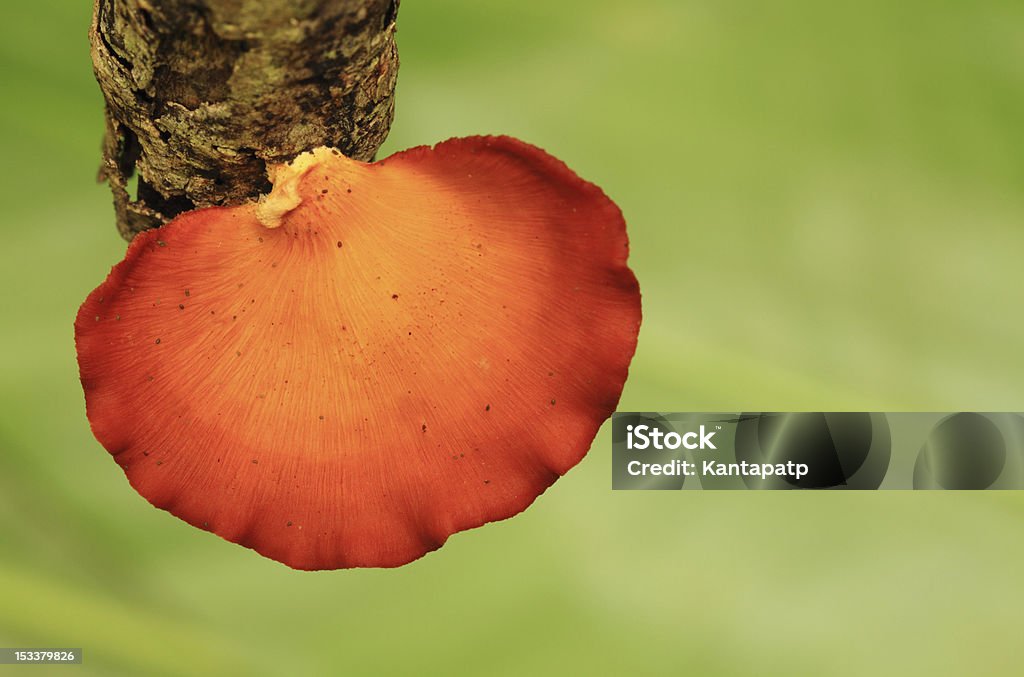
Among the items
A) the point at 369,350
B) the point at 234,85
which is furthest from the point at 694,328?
the point at 234,85

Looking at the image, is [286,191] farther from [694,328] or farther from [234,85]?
[694,328]

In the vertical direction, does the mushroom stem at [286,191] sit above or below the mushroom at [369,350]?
above

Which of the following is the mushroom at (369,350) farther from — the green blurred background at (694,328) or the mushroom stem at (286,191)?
the green blurred background at (694,328)

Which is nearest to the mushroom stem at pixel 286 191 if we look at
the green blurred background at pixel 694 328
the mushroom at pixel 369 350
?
the mushroom at pixel 369 350

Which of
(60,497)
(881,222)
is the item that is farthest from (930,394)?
(60,497)

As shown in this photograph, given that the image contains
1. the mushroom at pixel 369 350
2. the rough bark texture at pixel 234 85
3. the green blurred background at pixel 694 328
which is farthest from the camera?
the green blurred background at pixel 694 328

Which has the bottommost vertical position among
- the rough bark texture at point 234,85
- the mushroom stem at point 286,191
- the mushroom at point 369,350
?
the mushroom at point 369,350

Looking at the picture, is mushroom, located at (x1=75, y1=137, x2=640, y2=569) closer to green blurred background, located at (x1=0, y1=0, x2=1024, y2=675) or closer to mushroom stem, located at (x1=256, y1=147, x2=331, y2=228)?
mushroom stem, located at (x1=256, y1=147, x2=331, y2=228)
